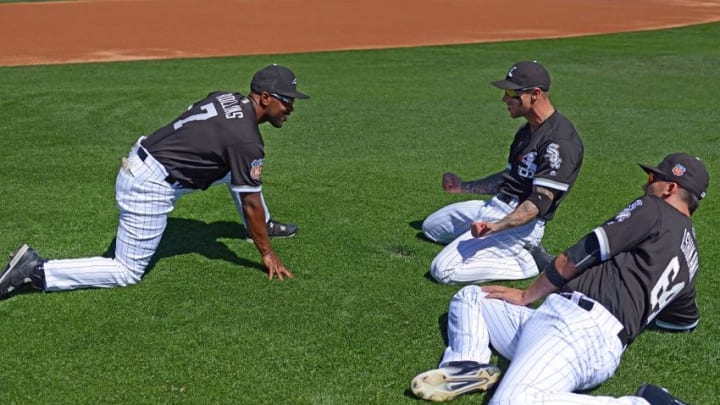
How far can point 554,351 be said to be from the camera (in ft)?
13.9

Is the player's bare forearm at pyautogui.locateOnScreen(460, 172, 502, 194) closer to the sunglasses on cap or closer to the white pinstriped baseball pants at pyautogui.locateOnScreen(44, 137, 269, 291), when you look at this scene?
the sunglasses on cap

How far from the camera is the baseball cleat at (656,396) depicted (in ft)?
13.5

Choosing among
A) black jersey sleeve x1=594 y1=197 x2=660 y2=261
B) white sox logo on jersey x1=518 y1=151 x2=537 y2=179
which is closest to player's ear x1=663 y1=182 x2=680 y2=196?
black jersey sleeve x1=594 y1=197 x2=660 y2=261

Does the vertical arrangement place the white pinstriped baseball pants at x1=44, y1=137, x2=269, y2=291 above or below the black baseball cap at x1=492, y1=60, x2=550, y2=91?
below

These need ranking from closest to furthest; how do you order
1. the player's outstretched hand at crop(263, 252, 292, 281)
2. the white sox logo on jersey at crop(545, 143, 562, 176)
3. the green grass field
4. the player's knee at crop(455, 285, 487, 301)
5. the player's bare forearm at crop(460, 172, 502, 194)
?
the green grass field
the player's knee at crop(455, 285, 487, 301)
the white sox logo on jersey at crop(545, 143, 562, 176)
the player's outstretched hand at crop(263, 252, 292, 281)
the player's bare forearm at crop(460, 172, 502, 194)

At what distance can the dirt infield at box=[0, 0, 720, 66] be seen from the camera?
20.4 metres

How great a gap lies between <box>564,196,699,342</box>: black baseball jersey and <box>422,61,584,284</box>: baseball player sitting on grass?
1.51 meters

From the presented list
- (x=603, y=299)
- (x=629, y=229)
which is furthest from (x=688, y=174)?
(x=603, y=299)

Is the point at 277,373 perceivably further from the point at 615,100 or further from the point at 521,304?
the point at 615,100

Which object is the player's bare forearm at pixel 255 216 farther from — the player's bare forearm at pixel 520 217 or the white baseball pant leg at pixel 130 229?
the player's bare forearm at pixel 520 217

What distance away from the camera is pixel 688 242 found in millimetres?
4434

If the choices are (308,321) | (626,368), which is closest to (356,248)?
(308,321)

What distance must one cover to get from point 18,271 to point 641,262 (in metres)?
4.09

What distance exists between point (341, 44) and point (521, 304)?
1707 centimetres
